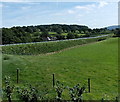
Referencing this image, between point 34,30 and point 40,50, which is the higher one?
point 34,30

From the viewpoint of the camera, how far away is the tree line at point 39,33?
106ft

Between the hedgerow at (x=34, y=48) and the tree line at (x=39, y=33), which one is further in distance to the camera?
the tree line at (x=39, y=33)

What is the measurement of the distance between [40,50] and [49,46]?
2243 millimetres

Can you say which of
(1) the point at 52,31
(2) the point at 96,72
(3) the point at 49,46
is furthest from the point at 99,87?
(1) the point at 52,31

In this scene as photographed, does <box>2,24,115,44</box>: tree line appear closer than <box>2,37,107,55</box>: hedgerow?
No

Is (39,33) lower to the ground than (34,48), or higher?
higher

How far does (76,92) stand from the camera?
5.19 meters

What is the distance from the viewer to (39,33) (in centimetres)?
4572

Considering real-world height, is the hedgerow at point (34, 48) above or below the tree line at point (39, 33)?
below

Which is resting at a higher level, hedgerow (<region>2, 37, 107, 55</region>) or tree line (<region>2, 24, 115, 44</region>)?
tree line (<region>2, 24, 115, 44</region>)

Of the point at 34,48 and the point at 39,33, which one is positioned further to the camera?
the point at 39,33

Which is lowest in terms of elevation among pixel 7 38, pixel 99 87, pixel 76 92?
pixel 99 87

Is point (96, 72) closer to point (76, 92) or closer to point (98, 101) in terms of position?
point (98, 101)

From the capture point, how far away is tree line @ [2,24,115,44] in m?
32.3
